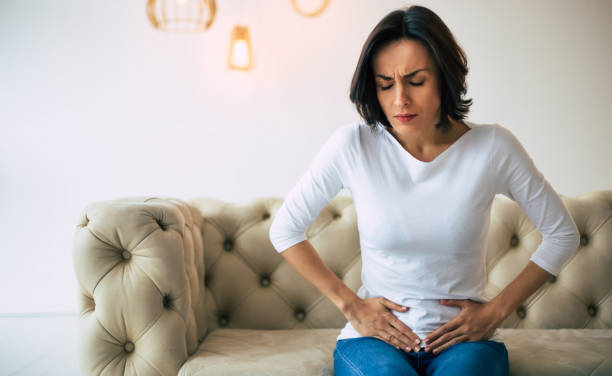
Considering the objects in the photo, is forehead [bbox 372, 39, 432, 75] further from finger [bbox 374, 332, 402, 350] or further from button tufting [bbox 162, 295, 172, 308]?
button tufting [bbox 162, 295, 172, 308]

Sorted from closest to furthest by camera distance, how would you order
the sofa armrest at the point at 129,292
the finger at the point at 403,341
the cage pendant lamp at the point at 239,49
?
1. the finger at the point at 403,341
2. the sofa armrest at the point at 129,292
3. the cage pendant lamp at the point at 239,49

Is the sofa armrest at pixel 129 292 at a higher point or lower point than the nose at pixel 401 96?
lower

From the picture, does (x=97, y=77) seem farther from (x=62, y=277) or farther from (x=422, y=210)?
(x=422, y=210)

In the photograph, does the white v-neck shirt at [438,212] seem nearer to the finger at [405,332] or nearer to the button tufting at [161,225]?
the finger at [405,332]

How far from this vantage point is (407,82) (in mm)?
1026

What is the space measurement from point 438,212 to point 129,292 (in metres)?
0.72

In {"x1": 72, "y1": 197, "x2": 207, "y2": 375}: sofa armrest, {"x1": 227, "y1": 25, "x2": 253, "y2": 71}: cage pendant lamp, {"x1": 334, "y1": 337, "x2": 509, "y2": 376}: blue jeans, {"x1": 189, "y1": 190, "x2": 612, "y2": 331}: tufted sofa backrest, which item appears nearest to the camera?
{"x1": 334, "y1": 337, "x2": 509, "y2": 376}: blue jeans

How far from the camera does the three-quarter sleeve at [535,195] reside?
1039mm

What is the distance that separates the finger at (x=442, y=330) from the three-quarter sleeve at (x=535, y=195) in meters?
0.27

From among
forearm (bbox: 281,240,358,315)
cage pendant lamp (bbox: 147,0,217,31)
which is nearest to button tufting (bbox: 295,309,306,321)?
forearm (bbox: 281,240,358,315)

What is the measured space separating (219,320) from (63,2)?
147 cm

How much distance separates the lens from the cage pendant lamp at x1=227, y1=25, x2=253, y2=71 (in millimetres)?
1885

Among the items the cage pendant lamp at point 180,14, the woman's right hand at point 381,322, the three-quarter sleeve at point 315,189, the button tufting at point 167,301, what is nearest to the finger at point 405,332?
the woman's right hand at point 381,322

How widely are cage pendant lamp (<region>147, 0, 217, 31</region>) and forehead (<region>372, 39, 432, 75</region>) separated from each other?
1121mm
